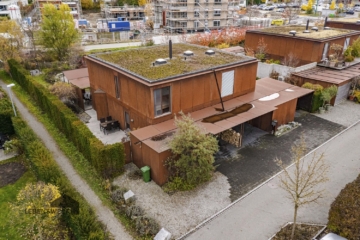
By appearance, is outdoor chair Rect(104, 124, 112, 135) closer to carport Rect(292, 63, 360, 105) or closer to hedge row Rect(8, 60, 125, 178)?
hedge row Rect(8, 60, 125, 178)

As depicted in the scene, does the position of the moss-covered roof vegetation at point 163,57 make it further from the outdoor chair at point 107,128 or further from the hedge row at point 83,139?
the hedge row at point 83,139

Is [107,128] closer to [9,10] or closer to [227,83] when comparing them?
[227,83]

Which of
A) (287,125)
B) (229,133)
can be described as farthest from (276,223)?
(287,125)

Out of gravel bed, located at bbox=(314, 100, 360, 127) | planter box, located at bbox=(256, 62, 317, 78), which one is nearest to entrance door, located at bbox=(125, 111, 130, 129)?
gravel bed, located at bbox=(314, 100, 360, 127)

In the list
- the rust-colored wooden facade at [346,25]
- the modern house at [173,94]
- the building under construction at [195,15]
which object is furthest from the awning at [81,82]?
the building under construction at [195,15]

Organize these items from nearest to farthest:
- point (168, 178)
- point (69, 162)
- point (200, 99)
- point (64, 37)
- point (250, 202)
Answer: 1. point (250, 202)
2. point (168, 178)
3. point (69, 162)
4. point (200, 99)
5. point (64, 37)

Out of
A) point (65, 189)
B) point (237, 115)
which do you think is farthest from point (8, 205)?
point (237, 115)

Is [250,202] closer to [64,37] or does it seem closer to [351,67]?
[351,67]
